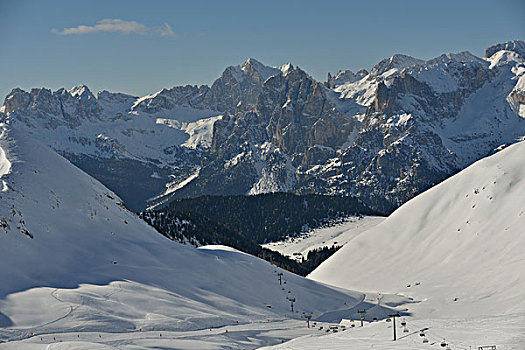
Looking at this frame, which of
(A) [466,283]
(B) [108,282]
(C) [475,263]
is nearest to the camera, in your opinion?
(B) [108,282]

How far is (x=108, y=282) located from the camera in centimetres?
13425

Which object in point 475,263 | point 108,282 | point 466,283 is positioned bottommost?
point 466,283

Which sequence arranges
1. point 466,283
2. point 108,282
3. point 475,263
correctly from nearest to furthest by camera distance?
point 108,282 < point 466,283 < point 475,263

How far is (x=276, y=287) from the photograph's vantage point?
526ft

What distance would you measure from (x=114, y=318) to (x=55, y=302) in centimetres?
1090

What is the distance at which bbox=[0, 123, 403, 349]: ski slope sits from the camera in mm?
109688

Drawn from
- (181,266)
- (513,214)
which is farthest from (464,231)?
(181,266)

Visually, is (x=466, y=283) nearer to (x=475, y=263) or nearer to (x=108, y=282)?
(x=475, y=263)

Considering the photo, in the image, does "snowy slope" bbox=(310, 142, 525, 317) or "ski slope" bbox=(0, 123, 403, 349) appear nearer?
"ski slope" bbox=(0, 123, 403, 349)

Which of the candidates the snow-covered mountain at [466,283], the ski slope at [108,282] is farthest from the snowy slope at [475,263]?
the ski slope at [108,282]

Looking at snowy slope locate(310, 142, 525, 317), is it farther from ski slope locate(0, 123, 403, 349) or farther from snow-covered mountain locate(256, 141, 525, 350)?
ski slope locate(0, 123, 403, 349)

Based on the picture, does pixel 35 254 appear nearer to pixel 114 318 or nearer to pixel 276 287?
pixel 114 318

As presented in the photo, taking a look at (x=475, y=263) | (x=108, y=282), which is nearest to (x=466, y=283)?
(x=475, y=263)

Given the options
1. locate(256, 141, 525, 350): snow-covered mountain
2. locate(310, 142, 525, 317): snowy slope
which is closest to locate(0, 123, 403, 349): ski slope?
locate(256, 141, 525, 350): snow-covered mountain
